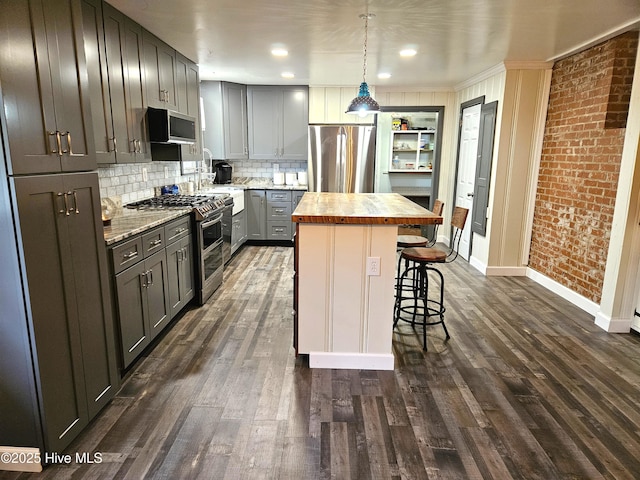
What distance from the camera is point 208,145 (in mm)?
5832

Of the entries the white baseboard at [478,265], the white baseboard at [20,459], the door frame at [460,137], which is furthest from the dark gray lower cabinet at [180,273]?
the door frame at [460,137]

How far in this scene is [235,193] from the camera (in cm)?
527

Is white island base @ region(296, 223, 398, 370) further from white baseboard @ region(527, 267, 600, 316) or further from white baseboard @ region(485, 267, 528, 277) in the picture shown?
white baseboard @ region(485, 267, 528, 277)

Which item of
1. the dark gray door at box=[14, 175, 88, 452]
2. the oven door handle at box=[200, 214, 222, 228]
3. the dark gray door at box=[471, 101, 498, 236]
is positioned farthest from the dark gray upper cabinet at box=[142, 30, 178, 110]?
the dark gray door at box=[471, 101, 498, 236]

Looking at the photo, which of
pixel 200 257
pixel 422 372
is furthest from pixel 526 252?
pixel 200 257

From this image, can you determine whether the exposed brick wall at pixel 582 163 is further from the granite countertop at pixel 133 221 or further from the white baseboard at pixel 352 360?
the granite countertop at pixel 133 221

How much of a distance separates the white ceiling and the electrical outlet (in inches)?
68.0

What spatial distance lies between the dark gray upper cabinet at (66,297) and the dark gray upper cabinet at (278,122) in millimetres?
4204

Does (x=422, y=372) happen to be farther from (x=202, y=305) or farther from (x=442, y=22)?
(x=442, y=22)

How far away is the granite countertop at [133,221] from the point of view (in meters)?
2.26

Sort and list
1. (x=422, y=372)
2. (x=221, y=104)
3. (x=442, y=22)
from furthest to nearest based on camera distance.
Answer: (x=221, y=104) < (x=442, y=22) < (x=422, y=372)

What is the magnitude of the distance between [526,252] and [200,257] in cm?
374

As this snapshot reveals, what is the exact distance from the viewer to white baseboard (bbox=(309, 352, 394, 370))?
2.58 metres

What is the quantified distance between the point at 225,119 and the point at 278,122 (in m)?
0.80
